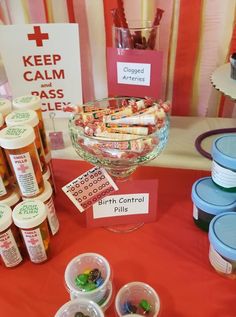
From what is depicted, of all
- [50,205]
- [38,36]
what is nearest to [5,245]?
[50,205]

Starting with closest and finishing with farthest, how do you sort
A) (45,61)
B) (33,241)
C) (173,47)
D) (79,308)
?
(79,308), (33,241), (45,61), (173,47)

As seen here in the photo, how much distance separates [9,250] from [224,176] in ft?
1.45

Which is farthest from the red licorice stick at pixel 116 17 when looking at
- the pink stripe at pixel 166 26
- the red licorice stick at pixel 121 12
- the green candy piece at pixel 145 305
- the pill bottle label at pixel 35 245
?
the green candy piece at pixel 145 305

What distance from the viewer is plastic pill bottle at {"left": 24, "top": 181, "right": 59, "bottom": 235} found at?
2.23ft

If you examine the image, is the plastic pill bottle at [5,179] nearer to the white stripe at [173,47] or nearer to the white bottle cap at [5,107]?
the white bottle cap at [5,107]

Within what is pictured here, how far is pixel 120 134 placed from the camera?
689 mm

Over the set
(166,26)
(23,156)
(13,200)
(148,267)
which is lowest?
(148,267)

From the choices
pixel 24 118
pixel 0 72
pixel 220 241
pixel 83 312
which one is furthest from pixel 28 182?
pixel 0 72

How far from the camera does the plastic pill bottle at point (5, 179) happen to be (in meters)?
0.66

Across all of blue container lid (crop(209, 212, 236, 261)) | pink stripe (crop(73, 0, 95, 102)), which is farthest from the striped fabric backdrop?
blue container lid (crop(209, 212, 236, 261))

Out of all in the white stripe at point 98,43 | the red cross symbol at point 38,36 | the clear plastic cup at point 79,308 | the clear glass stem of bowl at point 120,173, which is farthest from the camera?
the white stripe at point 98,43

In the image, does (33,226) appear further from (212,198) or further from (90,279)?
(212,198)

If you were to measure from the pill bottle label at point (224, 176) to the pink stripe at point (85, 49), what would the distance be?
54 centimetres

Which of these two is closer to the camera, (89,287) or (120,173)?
(89,287)
